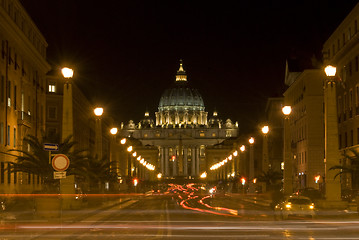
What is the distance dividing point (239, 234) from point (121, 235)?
11.7 feet

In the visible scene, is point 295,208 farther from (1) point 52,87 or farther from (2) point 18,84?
(1) point 52,87

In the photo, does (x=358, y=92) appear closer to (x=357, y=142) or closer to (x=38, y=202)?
(x=357, y=142)

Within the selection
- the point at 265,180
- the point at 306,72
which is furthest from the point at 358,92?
the point at 306,72

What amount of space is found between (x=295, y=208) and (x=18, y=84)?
3352 cm

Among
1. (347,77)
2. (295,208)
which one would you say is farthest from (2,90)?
(295,208)

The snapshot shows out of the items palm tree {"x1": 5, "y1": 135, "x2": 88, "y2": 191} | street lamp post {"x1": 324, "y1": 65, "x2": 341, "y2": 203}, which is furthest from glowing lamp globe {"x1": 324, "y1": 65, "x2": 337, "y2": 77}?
palm tree {"x1": 5, "y1": 135, "x2": 88, "y2": 191}

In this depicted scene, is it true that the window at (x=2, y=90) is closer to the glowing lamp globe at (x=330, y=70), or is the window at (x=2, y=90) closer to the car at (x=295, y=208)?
the glowing lamp globe at (x=330, y=70)

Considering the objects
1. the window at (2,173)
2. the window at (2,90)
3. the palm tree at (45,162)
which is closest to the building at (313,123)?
the window at (2,173)

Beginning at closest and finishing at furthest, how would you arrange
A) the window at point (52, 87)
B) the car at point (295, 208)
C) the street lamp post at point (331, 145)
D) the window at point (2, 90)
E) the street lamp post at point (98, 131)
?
1. the car at point (295, 208)
2. the street lamp post at point (331, 145)
3. the street lamp post at point (98, 131)
4. the window at point (2, 90)
5. the window at point (52, 87)

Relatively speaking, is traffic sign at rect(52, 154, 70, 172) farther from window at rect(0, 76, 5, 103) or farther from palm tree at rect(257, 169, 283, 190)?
palm tree at rect(257, 169, 283, 190)

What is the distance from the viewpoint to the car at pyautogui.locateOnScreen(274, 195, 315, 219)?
32106mm

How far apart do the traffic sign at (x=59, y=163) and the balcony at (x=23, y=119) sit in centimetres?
3246

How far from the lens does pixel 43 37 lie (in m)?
72.8

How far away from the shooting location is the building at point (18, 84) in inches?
2122
